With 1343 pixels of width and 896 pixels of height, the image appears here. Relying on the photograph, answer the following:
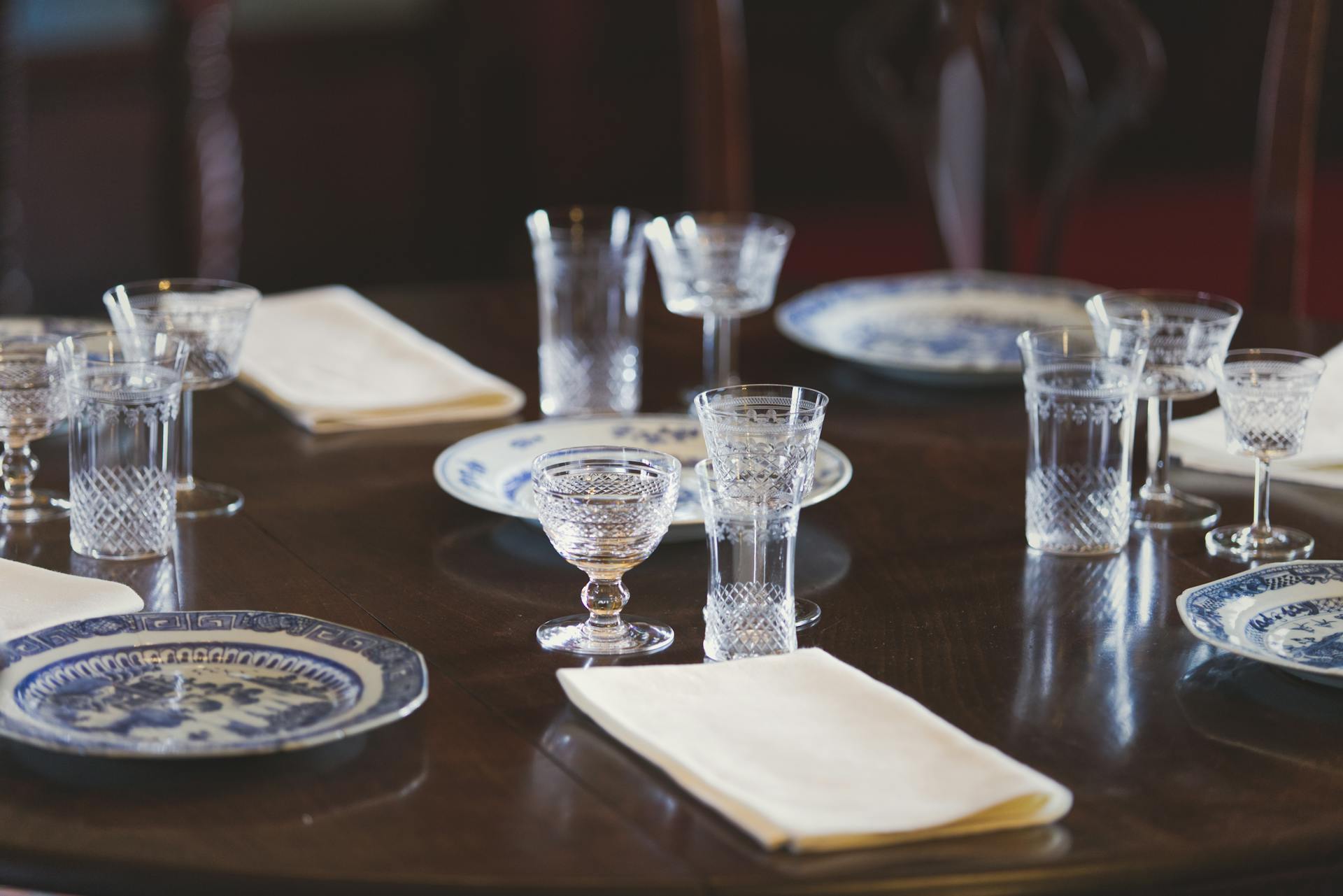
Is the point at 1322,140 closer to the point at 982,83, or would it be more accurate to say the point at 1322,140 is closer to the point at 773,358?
the point at 982,83

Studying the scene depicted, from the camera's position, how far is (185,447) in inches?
47.3

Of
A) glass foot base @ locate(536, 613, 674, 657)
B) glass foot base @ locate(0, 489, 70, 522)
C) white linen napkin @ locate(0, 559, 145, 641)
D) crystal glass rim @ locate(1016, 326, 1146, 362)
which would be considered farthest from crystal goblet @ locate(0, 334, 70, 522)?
crystal glass rim @ locate(1016, 326, 1146, 362)

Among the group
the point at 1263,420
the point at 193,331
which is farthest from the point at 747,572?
the point at 193,331

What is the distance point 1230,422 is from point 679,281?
500 mm

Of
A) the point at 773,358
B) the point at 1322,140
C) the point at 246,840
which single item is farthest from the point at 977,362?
the point at 1322,140

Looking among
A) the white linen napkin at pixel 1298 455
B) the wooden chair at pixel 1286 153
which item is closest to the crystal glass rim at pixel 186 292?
the white linen napkin at pixel 1298 455

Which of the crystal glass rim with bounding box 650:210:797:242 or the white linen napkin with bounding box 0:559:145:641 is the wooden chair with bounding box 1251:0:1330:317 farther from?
the white linen napkin with bounding box 0:559:145:641

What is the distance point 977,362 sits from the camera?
1.54m

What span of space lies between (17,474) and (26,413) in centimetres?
6

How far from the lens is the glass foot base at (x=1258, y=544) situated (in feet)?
3.57

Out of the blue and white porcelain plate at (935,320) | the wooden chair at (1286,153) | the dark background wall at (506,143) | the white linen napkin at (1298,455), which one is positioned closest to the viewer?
the white linen napkin at (1298,455)

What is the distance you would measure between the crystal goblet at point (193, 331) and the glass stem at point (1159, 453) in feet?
2.09

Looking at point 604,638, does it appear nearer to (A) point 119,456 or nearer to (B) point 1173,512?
(A) point 119,456

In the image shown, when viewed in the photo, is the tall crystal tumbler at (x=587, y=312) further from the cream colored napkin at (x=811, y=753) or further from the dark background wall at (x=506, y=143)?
the dark background wall at (x=506, y=143)
